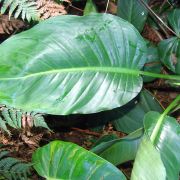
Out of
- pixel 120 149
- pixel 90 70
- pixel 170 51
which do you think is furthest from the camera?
pixel 170 51

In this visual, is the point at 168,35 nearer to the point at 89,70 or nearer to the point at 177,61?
the point at 177,61

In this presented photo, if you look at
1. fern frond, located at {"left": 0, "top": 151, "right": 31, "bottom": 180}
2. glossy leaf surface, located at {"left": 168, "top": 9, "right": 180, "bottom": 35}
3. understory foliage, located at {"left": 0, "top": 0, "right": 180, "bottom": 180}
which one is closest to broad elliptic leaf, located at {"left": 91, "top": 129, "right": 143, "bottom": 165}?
understory foliage, located at {"left": 0, "top": 0, "right": 180, "bottom": 180}

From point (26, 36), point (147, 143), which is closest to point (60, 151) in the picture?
point (147, 143)

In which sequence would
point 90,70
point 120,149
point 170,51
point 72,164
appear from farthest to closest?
point 170,51, point 120,149, point 90,70, point 72,164

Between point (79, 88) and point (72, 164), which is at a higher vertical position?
point (79, 88)

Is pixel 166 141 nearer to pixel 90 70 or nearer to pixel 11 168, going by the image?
pixel 90 70

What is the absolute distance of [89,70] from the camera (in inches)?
53.9

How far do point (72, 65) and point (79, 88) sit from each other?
0.29 feet

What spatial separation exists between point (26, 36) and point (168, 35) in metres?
0.98

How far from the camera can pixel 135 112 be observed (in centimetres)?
180

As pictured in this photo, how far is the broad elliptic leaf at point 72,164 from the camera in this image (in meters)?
1.24

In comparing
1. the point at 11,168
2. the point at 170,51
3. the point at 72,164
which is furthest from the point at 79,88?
the point at 170,51

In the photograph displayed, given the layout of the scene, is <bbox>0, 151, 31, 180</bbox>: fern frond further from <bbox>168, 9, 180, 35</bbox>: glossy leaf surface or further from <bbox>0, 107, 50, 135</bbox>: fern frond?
<bbox>168, 9, 180, 35</bbox>: glossy leaf surface

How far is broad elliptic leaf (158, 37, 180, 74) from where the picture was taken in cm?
178
